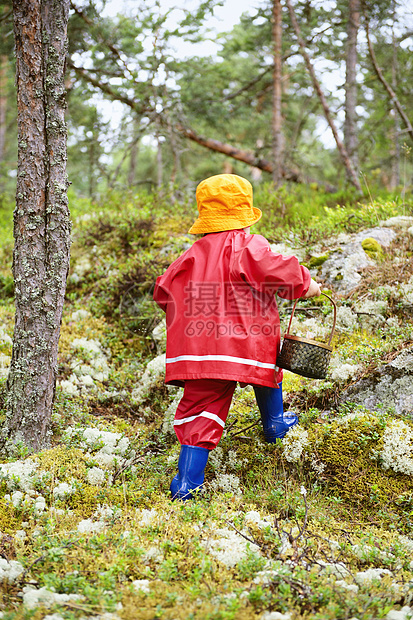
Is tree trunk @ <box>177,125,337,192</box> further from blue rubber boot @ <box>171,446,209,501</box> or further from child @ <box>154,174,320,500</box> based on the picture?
blue rubber boot @ <box>171,446,209,501</box>

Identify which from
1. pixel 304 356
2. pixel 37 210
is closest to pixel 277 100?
pixel 37 210

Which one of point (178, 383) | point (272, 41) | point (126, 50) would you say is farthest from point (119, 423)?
point (272, 41)

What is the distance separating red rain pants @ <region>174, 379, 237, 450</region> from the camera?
112 inches

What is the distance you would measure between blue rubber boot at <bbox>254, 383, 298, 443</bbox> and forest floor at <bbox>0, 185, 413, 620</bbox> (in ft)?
0.28

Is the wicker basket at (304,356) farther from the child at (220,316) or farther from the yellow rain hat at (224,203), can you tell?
the yellow rain hat at (224,203)

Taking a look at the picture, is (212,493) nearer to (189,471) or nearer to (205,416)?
(189,471)

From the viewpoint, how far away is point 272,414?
3.23 m

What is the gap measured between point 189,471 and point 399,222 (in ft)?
13.5

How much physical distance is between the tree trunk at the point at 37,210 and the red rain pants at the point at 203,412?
1112 mm

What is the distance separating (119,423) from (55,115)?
2.53 meters

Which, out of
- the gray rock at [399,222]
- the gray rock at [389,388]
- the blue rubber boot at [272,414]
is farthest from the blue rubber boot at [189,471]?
the gray rock at [399,222]

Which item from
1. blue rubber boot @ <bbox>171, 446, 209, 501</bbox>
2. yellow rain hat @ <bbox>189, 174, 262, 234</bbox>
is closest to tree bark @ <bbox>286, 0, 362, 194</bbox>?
yellow rain hat @ <bbox>189, 174, 262, 234</bbox>

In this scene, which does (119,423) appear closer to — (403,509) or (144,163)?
(403,509)

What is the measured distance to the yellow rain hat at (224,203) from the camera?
2941 mm
